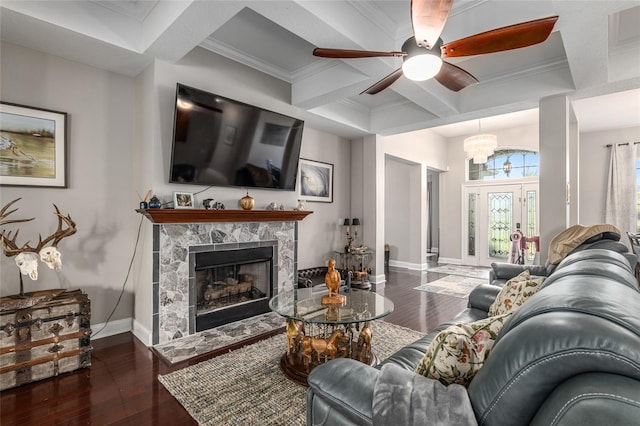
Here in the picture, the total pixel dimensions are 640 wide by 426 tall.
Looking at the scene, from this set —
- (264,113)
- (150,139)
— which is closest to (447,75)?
(264,113)

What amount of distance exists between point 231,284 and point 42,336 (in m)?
1.74

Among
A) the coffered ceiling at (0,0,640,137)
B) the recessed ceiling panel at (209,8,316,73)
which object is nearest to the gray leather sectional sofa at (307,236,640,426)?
the coffered ceiling at (0,0,640,137)

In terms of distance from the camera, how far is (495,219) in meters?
7.50

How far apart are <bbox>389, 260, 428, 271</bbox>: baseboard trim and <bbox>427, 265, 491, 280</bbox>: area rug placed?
15 centimetres

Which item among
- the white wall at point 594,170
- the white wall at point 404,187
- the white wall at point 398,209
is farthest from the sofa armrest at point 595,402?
the white wall at point 594,170

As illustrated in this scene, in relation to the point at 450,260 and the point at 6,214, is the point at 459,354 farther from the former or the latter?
the point at 450,260

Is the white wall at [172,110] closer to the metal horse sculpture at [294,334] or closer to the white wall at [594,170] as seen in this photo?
the metal horse sculpture at [294,334]

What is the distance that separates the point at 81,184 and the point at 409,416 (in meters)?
3.43

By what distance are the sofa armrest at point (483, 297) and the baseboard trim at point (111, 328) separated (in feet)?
11.2

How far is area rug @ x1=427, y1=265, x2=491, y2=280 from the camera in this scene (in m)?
6.48

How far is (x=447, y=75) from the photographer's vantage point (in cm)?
262

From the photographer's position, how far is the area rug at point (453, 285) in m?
5.05

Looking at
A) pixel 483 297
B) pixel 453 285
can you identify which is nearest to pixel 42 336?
pixel 483 297

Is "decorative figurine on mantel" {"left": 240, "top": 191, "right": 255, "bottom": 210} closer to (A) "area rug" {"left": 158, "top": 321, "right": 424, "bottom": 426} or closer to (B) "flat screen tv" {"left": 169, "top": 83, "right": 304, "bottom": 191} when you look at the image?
(B) "flat screen tv" {"left": 169, "top": 83, "right": 304, "bottom": 191}
